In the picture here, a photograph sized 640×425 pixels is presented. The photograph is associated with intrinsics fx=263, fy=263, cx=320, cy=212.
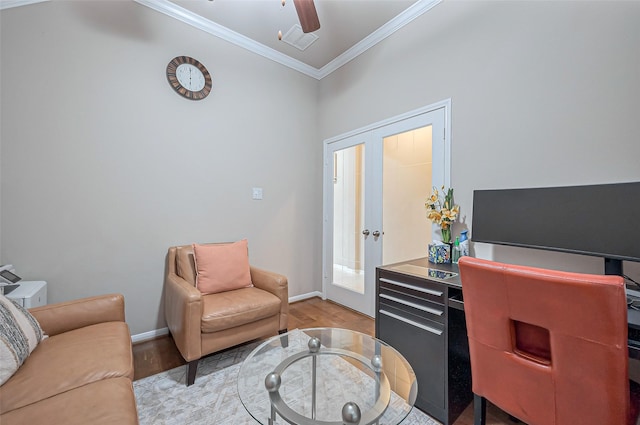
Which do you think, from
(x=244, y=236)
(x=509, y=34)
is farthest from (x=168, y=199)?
(x=509, y=34)

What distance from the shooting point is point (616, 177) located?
1458 mm

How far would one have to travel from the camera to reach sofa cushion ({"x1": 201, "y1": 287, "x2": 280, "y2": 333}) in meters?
1.81

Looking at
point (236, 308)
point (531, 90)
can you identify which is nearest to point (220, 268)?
point (236, 308)

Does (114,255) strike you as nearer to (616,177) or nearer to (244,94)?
(244,94)

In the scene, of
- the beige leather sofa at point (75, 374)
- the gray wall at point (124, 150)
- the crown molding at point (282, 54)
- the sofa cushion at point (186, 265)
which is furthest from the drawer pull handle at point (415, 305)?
the crown molding at point (282, 54)

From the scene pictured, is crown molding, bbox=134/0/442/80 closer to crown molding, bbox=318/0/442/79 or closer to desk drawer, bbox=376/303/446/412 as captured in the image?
crown molding, bbox=318/0/442/79

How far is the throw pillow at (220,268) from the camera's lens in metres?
2.22

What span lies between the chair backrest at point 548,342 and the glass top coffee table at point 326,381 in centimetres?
38

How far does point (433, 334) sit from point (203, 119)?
272cm

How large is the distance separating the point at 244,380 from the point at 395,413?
25.5 inches

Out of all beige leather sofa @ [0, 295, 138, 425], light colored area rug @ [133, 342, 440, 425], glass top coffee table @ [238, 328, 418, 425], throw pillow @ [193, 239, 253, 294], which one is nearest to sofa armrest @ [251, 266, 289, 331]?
throw pillow @ [193, 239, 253, 294]

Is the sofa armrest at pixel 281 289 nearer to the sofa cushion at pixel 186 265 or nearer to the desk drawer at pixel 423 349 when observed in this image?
the sofa cushion at pixel 186 265

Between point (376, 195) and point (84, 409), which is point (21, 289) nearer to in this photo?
point (84, 409)

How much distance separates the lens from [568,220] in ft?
4.70
